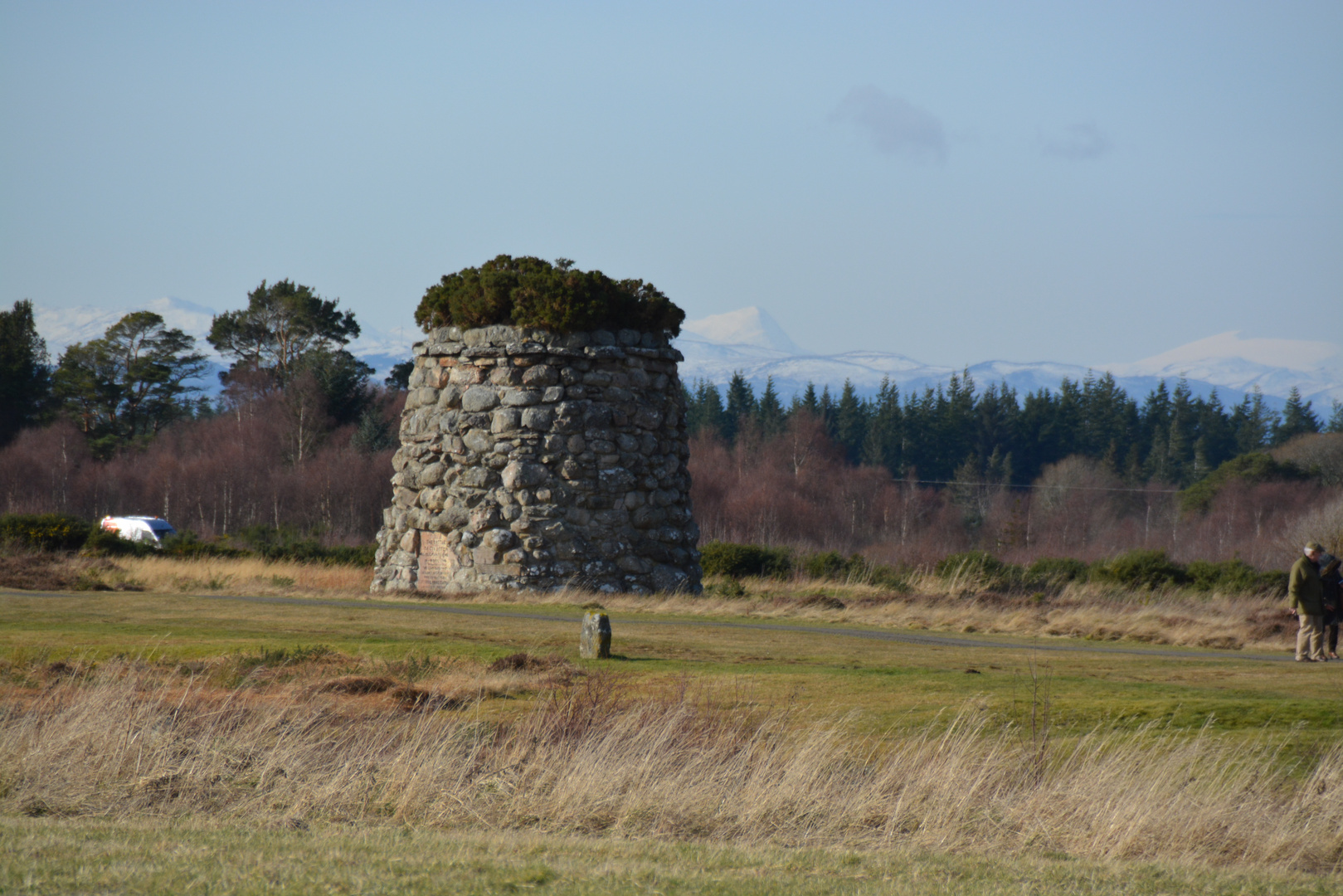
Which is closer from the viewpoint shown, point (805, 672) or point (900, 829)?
point (900, 829)

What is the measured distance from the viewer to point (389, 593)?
24203mm

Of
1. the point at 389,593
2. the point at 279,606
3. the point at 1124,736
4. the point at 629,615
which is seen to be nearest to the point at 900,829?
the point at 1124,736

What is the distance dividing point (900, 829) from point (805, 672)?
180 inches

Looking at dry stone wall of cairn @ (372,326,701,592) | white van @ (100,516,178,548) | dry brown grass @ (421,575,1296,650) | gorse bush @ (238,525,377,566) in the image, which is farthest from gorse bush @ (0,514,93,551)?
white van @ (100,516,178,548)

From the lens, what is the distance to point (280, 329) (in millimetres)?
66625

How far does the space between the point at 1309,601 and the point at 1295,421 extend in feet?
306

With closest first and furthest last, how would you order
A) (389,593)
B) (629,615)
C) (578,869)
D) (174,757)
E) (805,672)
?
1. (578,869)
2. (174,757)
3. (805,672)
4. (629,615)
5. (389,593)

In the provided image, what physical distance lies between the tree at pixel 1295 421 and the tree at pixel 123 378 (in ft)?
254

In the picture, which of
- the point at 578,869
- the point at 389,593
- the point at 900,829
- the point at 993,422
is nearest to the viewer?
the point at 578,869

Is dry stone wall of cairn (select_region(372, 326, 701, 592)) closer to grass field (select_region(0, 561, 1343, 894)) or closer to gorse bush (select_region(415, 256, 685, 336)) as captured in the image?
gorse bush (select_region(415, 256, 685, 336))

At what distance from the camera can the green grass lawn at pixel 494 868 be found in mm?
6656

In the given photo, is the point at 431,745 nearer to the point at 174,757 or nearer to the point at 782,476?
the point at 174,757

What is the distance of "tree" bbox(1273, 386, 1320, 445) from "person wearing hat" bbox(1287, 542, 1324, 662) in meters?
85.9

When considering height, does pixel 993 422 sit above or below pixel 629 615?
above
